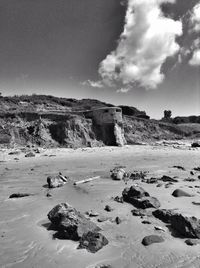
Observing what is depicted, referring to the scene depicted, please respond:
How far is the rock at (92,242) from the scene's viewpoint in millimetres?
4348

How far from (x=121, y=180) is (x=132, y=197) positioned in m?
3.26

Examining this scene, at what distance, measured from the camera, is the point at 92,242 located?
4434mm

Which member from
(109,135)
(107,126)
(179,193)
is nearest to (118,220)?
(179,193)

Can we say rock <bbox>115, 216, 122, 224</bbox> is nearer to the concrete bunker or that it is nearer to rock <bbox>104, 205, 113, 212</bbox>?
rock <bbox>104, 205, 113, 212</bbox>

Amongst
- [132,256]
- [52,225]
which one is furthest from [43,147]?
[132,256]

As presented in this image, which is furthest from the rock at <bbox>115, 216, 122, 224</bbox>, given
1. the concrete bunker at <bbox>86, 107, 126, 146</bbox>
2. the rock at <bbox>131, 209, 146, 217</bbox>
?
Answer: the concrete bunker at <bbox>86, 107, 126, 146</bbox>

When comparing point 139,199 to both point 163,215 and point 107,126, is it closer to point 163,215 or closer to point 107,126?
point 163,215

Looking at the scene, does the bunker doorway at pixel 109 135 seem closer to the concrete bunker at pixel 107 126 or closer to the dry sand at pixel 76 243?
the concrete bunker at pixel 107 126

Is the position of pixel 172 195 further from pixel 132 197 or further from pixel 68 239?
pixel 68 239

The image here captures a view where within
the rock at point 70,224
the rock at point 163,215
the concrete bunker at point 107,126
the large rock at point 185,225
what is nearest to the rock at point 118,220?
the rock at point 70,224

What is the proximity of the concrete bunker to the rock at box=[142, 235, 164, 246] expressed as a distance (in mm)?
24043

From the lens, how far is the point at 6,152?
19.6 m

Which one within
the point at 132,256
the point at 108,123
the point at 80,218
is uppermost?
the point at 108,123

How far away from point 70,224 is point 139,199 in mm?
2420
